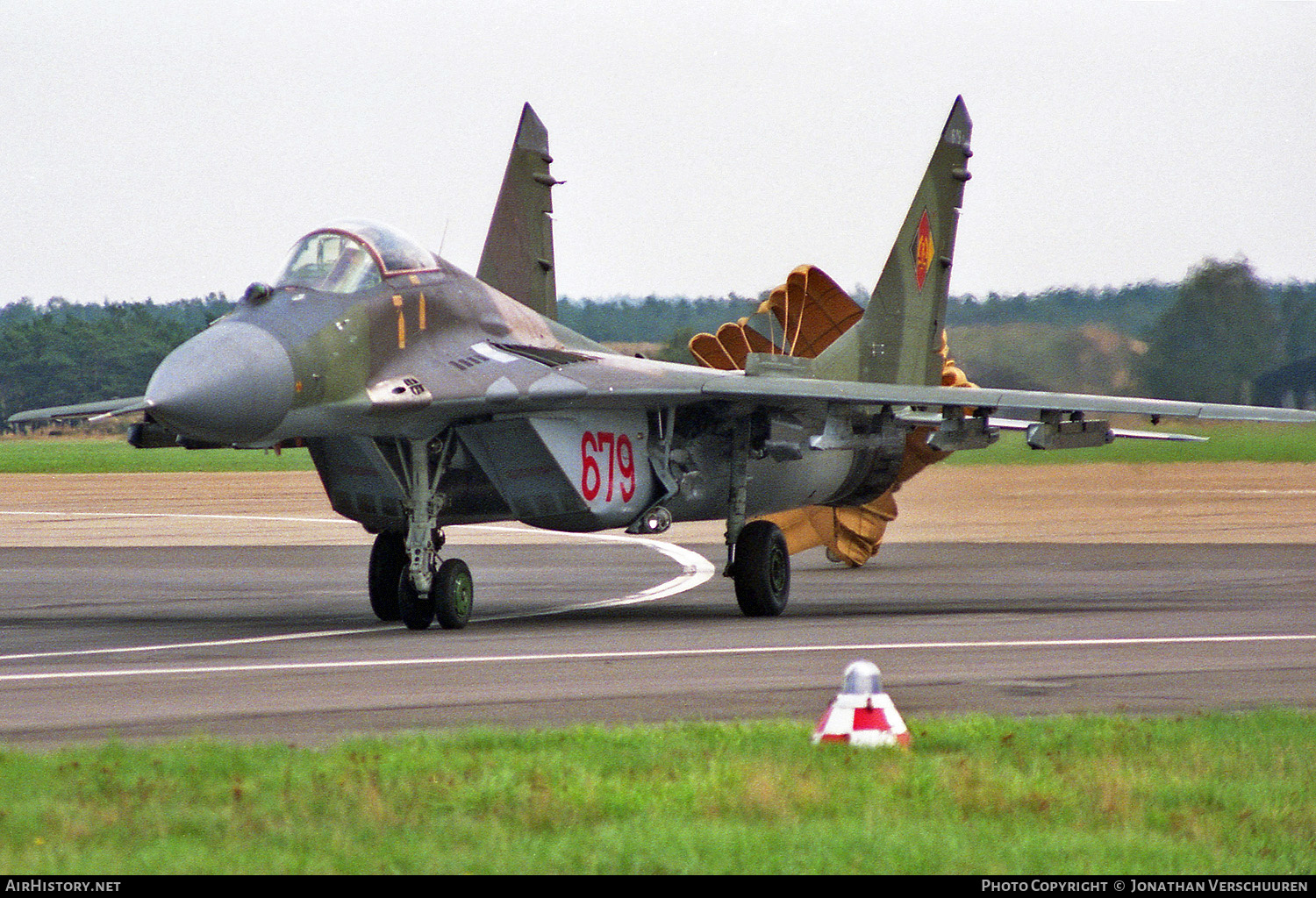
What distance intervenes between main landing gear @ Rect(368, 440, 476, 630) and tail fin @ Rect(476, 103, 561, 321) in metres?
5.08

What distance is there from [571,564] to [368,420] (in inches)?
454

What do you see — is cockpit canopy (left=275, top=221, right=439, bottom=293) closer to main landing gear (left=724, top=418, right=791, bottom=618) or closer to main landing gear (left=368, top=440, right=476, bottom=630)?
main landing gear (left=368, top=440, right=476, bottom=630)

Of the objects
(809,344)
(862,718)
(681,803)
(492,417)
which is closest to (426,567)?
(492,417)

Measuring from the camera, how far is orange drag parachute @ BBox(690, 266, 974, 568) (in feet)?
78.5

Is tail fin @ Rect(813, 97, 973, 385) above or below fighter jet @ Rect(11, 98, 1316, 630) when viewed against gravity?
above

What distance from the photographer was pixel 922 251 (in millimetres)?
21891

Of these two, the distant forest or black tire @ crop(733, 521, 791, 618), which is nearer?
black tire @ crop(733, 521, 791, 618)

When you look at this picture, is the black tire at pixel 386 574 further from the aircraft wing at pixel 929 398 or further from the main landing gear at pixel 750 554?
the aircraft wing at pixel 929 398

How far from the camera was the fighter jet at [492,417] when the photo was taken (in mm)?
14375

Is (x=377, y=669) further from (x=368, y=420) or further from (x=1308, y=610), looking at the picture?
(x=1308, y=610)

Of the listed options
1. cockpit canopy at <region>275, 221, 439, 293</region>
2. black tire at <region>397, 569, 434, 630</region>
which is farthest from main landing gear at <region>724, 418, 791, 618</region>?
cockpit canopy at <region>275, 221, 439, 293</region>

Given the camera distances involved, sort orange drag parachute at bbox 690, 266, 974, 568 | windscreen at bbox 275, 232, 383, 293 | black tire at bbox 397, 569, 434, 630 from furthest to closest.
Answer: orange drag parachute at bbox 690, 266, 974, 568, black tire at bbox 397, 569, 434, 630, windscreen at bbox 275, 232, 383, 293

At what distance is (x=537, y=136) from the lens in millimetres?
21766

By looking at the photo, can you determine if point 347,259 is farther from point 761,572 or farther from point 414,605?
point 761,572
